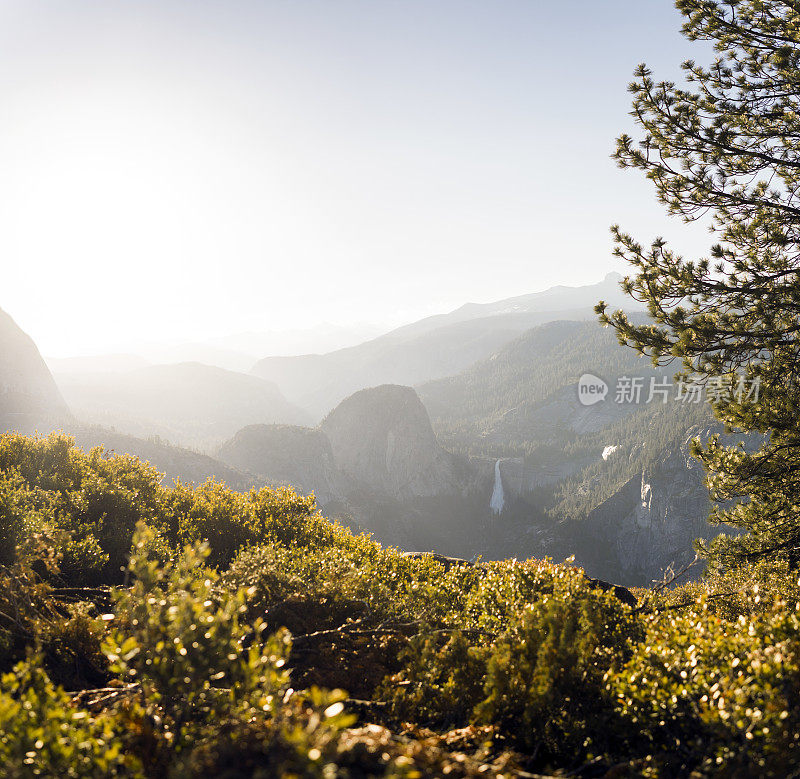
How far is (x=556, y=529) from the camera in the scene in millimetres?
162500

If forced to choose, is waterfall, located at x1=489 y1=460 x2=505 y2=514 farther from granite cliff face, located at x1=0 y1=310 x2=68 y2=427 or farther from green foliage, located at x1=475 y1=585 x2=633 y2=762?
green foliage, located at x1=475 y1=585 x2=633 y2=762

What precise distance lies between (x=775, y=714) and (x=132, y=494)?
43.6 feet

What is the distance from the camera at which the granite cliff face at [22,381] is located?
117 m

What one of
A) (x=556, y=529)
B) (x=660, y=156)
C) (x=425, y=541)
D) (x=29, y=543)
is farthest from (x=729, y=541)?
(x=556, y=529)

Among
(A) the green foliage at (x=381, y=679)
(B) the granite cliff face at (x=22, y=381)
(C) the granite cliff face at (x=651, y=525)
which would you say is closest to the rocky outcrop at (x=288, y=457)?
(B) the granite cliff face at (x=22, y=381)

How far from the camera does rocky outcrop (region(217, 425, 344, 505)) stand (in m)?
129

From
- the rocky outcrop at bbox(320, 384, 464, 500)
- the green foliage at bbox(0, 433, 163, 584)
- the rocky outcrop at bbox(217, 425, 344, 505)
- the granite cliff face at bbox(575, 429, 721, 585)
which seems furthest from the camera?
the rocky outcrop at bbox(320, 384, 464, 500)

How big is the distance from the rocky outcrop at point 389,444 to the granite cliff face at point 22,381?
85.0 meters

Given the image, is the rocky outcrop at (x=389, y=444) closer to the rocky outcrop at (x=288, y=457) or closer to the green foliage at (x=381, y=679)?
the rocky outcrop at (x=288, y=457)

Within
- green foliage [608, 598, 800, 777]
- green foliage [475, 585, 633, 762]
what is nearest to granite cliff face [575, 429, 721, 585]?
green foliage [475, 585, 633, 762]

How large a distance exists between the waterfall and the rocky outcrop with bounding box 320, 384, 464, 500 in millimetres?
14564

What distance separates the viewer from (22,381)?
12462 cm

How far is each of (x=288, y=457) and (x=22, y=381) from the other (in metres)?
72.9

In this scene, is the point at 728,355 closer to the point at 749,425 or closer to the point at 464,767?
the point at 749,425
